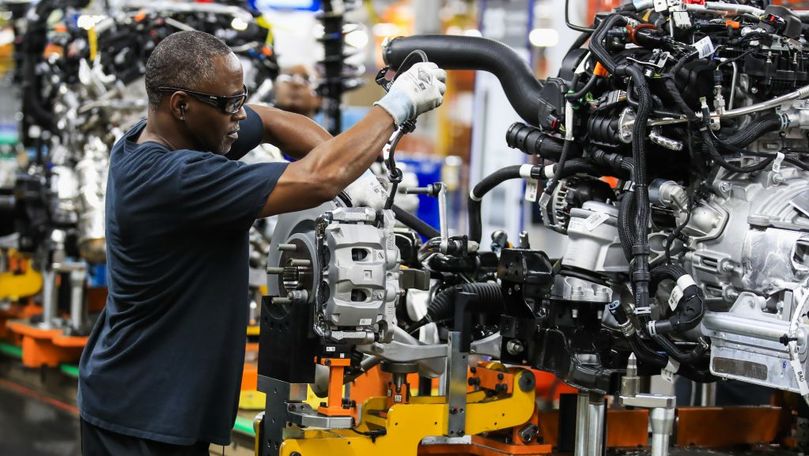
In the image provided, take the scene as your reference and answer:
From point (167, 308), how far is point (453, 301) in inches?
63.0

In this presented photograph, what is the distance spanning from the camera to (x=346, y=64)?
8.97m

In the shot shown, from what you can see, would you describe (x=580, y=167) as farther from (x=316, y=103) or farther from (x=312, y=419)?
(x=316, y=103)

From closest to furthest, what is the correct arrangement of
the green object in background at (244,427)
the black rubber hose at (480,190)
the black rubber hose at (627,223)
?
the black rubber hose at (627,223) → the black rubber hose at (480,190) → the green object in background at (244,427)

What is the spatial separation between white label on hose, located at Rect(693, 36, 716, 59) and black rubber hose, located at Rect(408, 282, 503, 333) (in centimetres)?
123

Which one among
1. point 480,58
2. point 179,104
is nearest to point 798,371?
point 480,58

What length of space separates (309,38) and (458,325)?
11.8m

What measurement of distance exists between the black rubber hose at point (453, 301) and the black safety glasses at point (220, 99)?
58.5 inches

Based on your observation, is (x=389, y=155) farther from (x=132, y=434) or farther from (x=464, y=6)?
(x=464, y=6)

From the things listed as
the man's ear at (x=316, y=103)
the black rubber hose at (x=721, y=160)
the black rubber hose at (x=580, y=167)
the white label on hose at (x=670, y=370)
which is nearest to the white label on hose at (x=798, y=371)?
the white label on hose at (x=670, y=370)

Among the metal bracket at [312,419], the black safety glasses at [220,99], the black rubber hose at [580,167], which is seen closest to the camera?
the black safety glasses at [220,99]

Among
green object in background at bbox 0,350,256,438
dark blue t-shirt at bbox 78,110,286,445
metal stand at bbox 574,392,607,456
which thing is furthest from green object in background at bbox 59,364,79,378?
dark blue t-shirt at bbox 78,110,286,445

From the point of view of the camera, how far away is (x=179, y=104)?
3.57 m

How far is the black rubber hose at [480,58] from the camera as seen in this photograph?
4891mm

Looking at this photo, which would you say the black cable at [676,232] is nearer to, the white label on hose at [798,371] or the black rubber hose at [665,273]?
the black rubber hose at [665,273]
